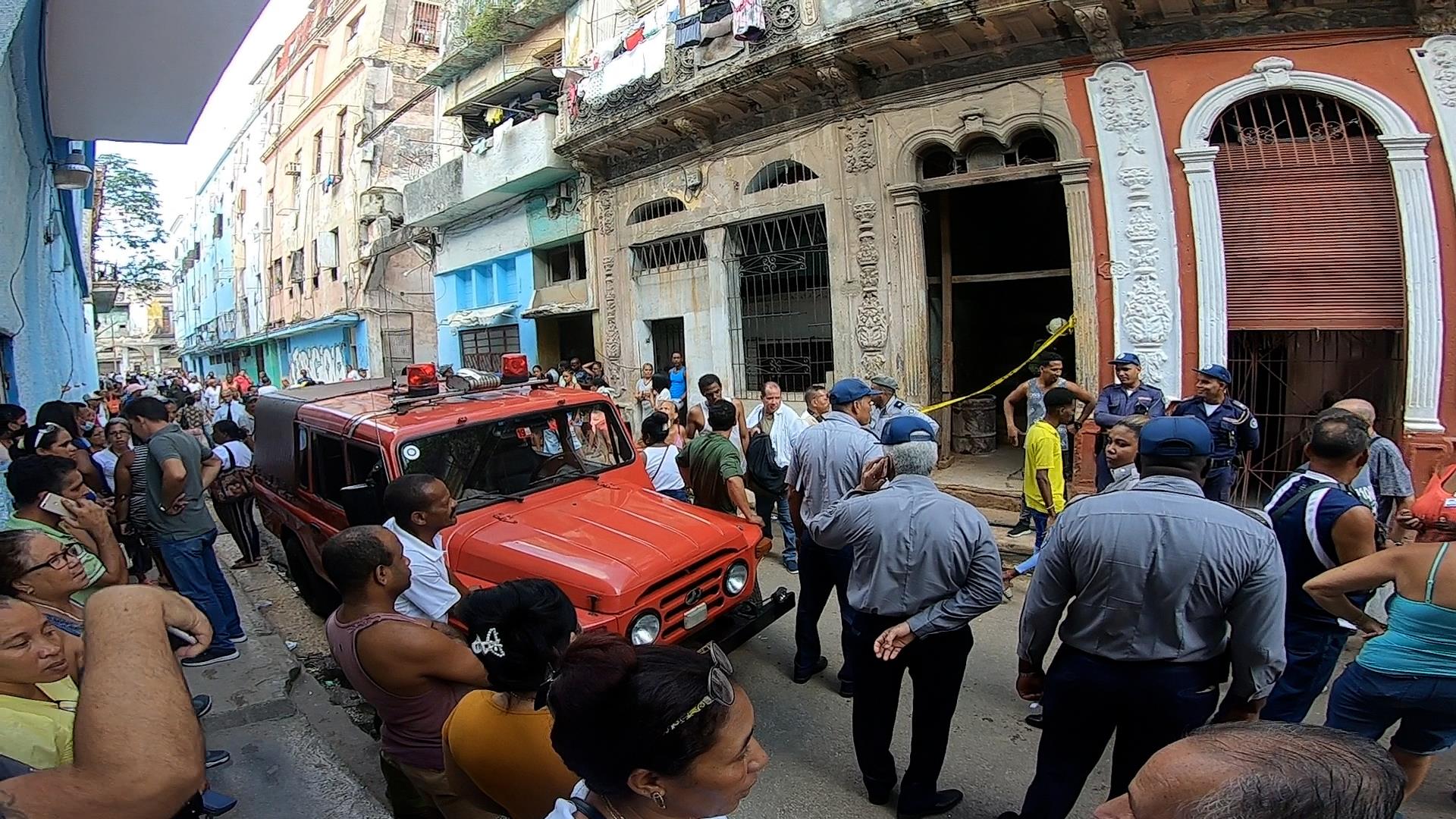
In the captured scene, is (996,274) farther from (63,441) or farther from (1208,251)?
(63,441)

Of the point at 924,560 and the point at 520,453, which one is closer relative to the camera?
the point at 924,560

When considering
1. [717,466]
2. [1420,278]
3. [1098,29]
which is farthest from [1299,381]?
[717,466]

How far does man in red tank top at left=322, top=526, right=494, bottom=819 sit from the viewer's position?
2.17 metres

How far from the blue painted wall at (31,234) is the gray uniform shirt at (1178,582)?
4.43 metres

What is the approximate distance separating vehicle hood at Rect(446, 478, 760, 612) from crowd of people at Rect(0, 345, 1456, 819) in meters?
0.57

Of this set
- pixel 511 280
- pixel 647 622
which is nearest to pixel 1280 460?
pixel 647 622

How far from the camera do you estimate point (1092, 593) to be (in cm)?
246

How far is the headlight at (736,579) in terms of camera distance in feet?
13.4

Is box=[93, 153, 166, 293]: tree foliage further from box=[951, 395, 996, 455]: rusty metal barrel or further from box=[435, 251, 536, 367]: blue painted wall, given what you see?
box=[951, 395, 996, 455]: rusty metal barrel

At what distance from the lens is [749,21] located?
9672 mm

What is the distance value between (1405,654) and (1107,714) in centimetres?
97

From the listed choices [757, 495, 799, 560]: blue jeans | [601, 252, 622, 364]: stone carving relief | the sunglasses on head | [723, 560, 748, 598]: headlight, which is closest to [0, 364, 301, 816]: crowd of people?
the sunglasses on head

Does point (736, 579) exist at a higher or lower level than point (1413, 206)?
lower

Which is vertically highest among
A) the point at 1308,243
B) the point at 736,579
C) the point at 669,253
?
the point at 669,253
